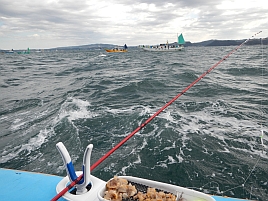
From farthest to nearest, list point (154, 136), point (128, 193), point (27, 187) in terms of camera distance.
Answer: point (154, 136), point (27, 187), point (128, 193)

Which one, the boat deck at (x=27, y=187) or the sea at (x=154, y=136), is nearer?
the boat deck at (x=27, y=187)

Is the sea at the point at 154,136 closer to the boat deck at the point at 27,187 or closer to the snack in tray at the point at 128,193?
the boat deck at the point at 27,187

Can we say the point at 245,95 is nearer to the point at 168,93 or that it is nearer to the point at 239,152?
the point at 168,93

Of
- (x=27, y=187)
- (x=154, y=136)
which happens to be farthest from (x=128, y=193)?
(x=154, y=136)

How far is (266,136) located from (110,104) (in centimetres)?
692

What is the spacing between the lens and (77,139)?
6840 millimetres

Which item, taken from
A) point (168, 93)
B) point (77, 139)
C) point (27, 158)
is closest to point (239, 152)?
point (77, 139)

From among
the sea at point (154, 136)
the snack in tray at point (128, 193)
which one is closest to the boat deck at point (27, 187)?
the snack in tray at point (128, 193)

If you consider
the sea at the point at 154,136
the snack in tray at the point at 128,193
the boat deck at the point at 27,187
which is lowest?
the sea at the point at 154,136

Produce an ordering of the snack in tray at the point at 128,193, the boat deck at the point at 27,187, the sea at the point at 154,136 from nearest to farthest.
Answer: the snack in tray at the point at 128,193 < the boat deck at the point at 27,187 < the sea at the point at 154,136

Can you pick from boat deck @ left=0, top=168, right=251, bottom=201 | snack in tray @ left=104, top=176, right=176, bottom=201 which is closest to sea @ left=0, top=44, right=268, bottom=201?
boat deck @ left=0, top=168, right=251, bottom=201

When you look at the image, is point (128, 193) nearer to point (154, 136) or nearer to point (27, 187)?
point (27, 187)

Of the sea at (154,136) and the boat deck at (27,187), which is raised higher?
the boat deck at (27,187)

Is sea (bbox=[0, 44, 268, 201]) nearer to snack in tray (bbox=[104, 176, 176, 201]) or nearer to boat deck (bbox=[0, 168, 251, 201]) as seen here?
boat deck (bbox=[0, 168, 251, 201])
